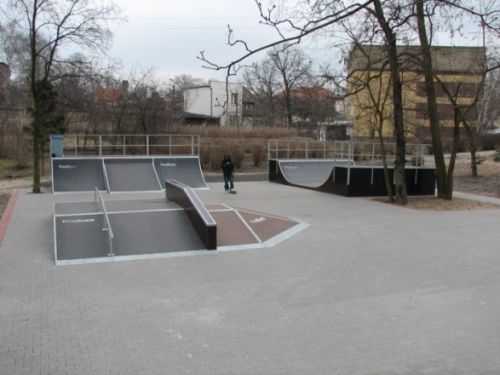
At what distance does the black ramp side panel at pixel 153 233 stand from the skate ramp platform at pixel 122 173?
8.24 metres

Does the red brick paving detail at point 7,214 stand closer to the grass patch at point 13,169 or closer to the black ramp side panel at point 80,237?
the black ramp side panel at point 80,237

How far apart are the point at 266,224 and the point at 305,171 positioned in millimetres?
12990

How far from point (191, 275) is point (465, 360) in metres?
4.05

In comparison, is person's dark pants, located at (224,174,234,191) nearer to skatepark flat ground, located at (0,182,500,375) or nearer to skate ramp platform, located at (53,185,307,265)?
skate ramp platform, located at (53,185,307,265)

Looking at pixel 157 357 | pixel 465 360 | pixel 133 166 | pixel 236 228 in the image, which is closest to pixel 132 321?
pixel 157 357

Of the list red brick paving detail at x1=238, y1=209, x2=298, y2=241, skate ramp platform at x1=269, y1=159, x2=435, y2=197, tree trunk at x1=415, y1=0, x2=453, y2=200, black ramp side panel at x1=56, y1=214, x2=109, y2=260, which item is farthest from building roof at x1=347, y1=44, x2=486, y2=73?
black ramp side panel at x1=56, y1=214, x2=109, y2=260

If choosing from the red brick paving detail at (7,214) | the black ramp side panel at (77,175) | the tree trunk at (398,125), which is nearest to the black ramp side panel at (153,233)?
the red brick paving detail at (7,214)

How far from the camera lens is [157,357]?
4352mm

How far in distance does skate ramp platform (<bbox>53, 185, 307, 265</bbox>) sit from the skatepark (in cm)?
6

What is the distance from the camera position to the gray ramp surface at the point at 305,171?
2217 centimetres

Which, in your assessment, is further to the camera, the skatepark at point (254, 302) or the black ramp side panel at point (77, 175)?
the black ramp side panel at point (77, 175)

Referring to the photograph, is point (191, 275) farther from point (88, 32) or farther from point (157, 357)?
point (88, 32)

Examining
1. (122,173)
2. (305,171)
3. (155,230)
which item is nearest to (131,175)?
(122,173)

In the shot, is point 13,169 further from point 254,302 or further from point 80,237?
point 254,302
